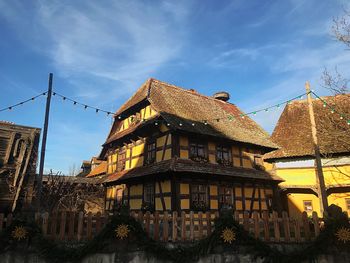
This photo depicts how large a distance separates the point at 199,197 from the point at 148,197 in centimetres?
269

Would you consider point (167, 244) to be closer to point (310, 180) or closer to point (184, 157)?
point (184, 157)

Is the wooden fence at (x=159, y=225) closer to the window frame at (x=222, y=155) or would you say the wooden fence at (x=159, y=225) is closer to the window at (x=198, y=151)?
the window at (x=198, y=151)

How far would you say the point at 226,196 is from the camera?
1552cm

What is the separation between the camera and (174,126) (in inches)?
547

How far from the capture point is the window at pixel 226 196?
600 inches

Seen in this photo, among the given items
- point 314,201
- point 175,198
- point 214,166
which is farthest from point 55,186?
point 314,201

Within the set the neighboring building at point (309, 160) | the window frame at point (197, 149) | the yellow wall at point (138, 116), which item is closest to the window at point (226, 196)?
the window frame at point (197, 149)

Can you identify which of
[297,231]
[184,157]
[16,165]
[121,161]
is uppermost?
[121,161]

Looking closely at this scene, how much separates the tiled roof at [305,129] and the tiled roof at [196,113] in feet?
2.88

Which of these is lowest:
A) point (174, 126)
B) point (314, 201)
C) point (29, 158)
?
point (314, 201)

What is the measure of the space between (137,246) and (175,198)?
6048mm

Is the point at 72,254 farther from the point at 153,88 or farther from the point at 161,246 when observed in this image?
the point at 153,88

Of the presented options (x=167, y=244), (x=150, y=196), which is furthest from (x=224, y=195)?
(x=167, y=244)

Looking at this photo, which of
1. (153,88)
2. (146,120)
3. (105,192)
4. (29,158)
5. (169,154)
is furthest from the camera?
(105,192)
